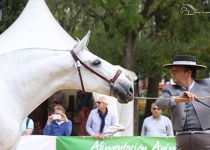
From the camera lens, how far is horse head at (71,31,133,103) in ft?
21.2

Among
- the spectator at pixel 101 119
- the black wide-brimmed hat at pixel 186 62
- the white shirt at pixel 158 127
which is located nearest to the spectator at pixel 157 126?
the white shirt at pixel 158 127

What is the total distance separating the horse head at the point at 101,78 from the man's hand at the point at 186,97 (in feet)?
1.64

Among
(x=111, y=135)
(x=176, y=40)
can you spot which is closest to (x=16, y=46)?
(x=111, y=135)

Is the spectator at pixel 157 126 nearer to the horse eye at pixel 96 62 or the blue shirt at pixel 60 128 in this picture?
the blue shirt at pixel 60 128

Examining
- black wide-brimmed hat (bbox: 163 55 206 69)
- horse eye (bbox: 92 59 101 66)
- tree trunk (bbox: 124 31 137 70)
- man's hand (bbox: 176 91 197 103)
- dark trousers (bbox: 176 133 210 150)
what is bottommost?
dark trousers (bbox: 176 133 210 150)

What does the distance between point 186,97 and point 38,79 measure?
149cm

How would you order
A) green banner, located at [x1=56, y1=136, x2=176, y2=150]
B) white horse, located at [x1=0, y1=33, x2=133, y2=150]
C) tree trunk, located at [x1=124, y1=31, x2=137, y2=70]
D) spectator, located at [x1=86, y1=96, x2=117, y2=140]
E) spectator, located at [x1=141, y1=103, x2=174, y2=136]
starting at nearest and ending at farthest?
white horse, located at [x1=0, y1=33, x2=133, y2=150] < green banner, located at [x1=56, y1=136, x2=176, y2=150] < spectator, located at [x1=86, y1=96, x2=117, y2=140] < spectator, located at [x1=141, y1=103, x2=174, y2=136] < tree trunk, located at [x1=124, y1=31, x2=137, y2=70]

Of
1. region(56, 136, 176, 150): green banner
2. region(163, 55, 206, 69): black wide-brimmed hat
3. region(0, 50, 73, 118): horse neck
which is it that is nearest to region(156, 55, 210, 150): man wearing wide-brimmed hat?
region(163, 55, 206, 69): black wide-brimmed hat

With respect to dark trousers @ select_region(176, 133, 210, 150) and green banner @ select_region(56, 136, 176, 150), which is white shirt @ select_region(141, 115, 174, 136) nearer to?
green banner @ select_region(56, 136, 176, 150)

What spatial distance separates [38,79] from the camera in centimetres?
634

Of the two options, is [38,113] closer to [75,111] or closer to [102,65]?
[75,111]

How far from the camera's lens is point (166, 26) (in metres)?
Result: 19.4

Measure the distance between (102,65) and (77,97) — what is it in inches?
373

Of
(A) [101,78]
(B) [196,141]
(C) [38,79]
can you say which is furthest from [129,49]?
(C) [38,79]
